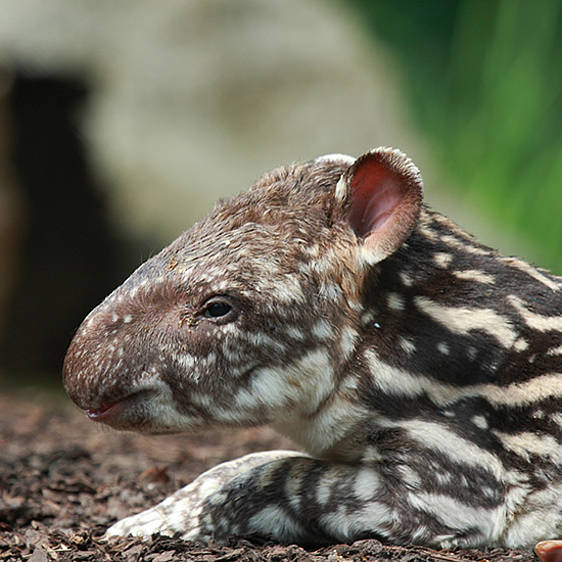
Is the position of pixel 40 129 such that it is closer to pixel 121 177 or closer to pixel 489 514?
pixel 121 177

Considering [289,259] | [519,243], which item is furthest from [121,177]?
[289,259]

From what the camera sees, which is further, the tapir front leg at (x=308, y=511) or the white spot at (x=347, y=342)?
the white spot at (x=347, y=342)

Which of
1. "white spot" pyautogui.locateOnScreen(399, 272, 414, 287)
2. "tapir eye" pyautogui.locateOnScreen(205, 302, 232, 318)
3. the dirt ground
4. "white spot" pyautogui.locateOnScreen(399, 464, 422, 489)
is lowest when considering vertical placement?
the dirt ground

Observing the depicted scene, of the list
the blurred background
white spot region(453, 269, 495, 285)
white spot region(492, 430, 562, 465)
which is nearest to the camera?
white spot region(492, 430, 562, 465)

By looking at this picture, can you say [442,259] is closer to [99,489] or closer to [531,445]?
[531,445]

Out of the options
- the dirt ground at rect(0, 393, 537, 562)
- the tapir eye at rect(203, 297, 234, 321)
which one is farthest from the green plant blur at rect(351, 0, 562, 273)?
the tapir eye at rect(203, 297, 234, 321)

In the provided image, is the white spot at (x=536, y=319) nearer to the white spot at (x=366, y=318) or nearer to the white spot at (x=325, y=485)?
the white spot at (x=366, y=318)

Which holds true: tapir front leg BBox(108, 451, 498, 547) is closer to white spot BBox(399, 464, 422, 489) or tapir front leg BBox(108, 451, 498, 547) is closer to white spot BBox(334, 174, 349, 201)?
white spot BBox(399, 464, 422, 489)

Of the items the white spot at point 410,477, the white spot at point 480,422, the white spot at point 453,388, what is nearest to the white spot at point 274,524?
the white spot at point 410,477
